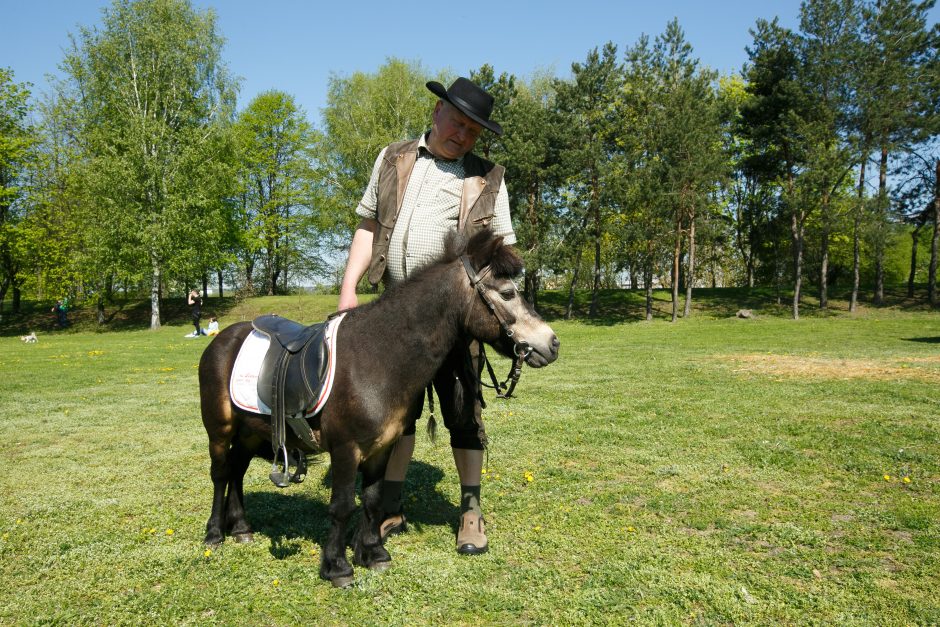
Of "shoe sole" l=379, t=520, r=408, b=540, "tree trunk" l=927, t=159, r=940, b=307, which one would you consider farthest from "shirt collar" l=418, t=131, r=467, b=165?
"tree trunk" l=927, t=159, r=940, b=307

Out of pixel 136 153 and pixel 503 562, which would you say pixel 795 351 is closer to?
pixel 503 562

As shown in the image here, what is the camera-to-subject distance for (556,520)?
16.3 ft

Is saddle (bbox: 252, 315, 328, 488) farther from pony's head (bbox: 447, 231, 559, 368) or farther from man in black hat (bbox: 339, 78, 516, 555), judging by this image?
pony's head (bbox: 447, 231, 559, 368)

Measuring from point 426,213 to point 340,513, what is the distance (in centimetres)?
214

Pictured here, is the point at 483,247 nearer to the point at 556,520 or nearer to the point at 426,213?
the point at 426,213

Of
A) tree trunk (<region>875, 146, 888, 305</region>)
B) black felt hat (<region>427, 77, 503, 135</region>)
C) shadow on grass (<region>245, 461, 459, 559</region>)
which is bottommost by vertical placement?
shadow on grass (<region>245, 461, 459, 559</region>)

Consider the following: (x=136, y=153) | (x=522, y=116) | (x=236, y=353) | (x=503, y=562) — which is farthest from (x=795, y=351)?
(x=136, y=153)

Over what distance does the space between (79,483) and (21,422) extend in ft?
13.7

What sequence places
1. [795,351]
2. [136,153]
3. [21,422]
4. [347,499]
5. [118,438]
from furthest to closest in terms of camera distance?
[136,153]
[795,351]
[21,422]
[118,438]
[347,499]

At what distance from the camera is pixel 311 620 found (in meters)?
3.48

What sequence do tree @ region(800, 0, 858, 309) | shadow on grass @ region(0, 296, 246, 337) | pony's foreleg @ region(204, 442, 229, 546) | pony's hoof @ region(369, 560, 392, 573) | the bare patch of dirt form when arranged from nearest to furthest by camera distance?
pony's hoof @ region(369, 560, 392, 573) → pony's foreleg @ region(204, 442, 229, 546) → the bare patch of dirt → tree @ region(800, 0, 858, 309) → shadow on grass @ region(0, 296, 246, 337)

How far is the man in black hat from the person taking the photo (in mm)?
4215

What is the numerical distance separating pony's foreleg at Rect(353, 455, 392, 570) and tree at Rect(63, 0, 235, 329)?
34353mm

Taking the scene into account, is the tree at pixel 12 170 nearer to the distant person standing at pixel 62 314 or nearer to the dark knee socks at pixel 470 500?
the distant person standing at pixel 62 314
